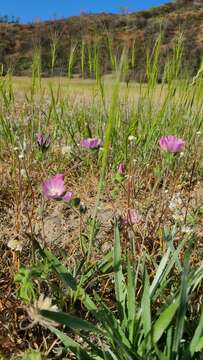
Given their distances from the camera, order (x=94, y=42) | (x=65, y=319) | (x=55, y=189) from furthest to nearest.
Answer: (x=94, y=42)
(x=55, y=189)
(x=65, y=319)

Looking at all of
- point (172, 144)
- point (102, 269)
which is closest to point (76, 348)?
point (102, 269)

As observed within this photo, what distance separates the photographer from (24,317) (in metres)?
1.08

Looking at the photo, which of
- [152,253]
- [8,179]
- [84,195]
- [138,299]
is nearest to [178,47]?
[84,195]

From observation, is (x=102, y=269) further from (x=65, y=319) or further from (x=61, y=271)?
(x=65, y=319)

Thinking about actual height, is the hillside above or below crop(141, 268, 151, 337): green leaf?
above

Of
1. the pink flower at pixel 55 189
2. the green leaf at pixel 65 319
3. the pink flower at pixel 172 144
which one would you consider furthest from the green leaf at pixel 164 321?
the pink flower at pixel 172 144

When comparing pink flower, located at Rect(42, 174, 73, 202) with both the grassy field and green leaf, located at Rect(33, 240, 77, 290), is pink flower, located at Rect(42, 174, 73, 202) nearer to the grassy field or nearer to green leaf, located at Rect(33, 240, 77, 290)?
the grassy field

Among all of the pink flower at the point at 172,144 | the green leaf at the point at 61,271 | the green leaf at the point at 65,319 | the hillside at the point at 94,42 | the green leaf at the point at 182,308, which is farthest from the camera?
the hillside at the point at 94,42

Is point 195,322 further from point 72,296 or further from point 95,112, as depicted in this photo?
point 95,112

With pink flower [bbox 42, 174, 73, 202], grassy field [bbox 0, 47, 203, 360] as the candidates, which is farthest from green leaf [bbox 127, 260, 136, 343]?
pink flower [bbox 42, 174, 73, 202]

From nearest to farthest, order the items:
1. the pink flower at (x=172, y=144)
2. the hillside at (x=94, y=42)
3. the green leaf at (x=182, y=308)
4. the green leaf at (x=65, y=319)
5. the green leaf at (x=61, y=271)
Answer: the green leaf at (x=65, y=319) → the green leaf at (x=182, y=308) → the green leaf at (x=61, y=271) → the pink flower at (x=172, y=144) → the hillside at (x=94, y=42)

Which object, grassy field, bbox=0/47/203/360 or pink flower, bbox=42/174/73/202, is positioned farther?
pink flower, bbox=42/174/73/202

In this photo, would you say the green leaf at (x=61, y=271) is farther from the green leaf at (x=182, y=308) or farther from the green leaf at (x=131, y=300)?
the green leaf at (x=182, y=308)

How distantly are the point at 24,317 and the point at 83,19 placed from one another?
8.05 ft
